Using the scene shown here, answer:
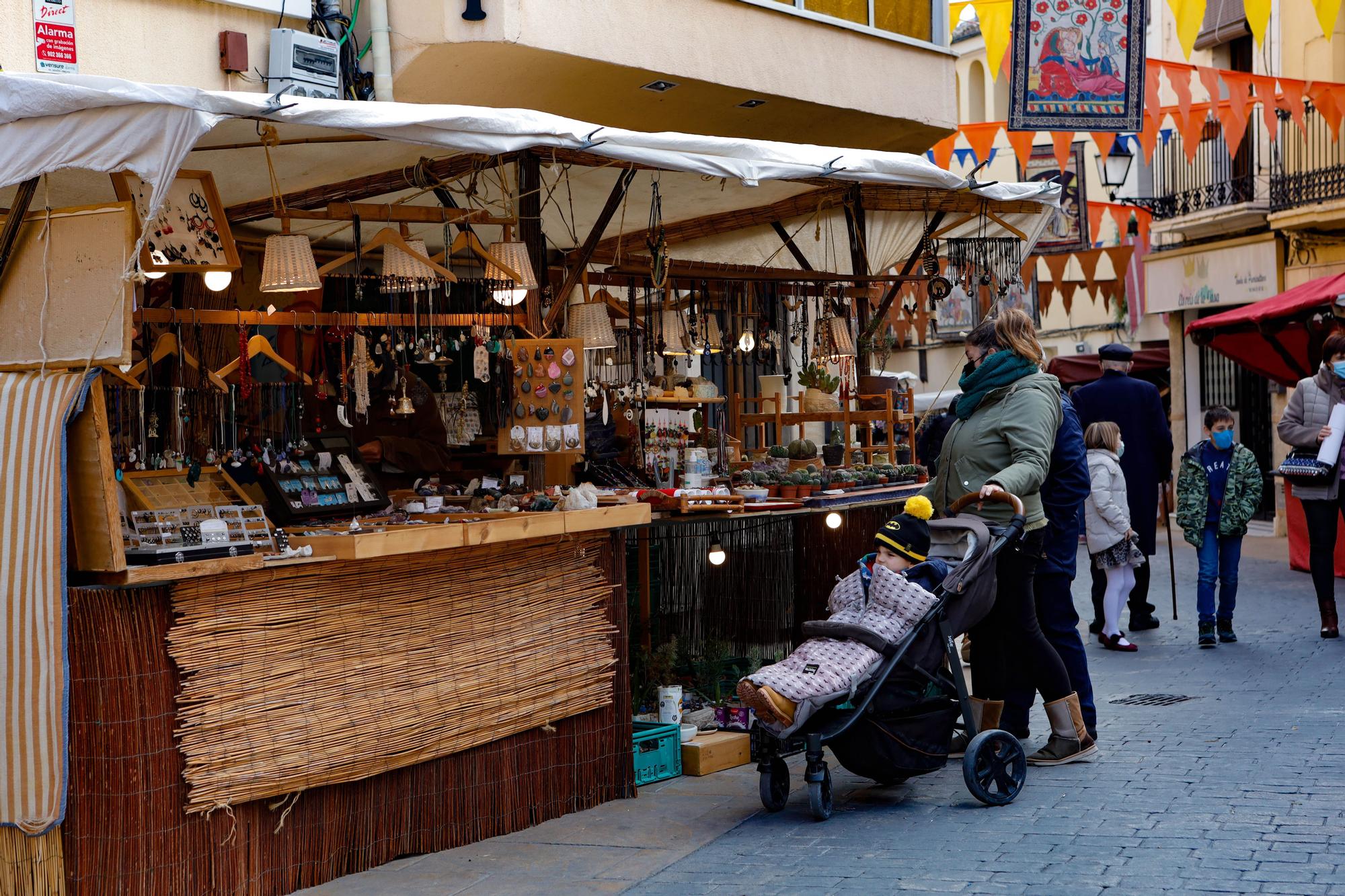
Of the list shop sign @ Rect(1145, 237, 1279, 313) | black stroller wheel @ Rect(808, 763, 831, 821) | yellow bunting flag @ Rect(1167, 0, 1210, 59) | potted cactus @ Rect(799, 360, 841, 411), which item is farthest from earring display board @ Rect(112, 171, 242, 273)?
shop sign @ Rect(1145, 237, 1279, 313)

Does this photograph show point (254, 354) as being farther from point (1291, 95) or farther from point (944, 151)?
point (1291, 95)

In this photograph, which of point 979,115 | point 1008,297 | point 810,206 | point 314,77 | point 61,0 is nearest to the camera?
point 61,0

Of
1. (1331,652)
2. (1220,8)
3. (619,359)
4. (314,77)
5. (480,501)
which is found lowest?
(1331,652)

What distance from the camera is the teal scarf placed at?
6.62 meters

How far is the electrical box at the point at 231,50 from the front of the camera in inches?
367

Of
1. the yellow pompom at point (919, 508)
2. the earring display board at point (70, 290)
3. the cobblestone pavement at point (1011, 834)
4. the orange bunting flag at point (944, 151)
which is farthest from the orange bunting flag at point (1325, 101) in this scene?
the earring display board at point (70, 290)

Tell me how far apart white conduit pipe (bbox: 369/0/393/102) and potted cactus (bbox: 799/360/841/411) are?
3.75 metres

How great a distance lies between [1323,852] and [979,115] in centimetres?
2952

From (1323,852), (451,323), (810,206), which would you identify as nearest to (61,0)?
(451,323)

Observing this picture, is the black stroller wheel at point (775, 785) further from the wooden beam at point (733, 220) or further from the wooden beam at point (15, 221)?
the wooden beam at point (733, 220)

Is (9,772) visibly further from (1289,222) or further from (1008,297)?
(1289,222)

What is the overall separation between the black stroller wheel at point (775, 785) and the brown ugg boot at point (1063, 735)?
53.3 inches

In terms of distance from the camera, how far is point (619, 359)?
10.0m

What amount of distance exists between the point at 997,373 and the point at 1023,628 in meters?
1.18
